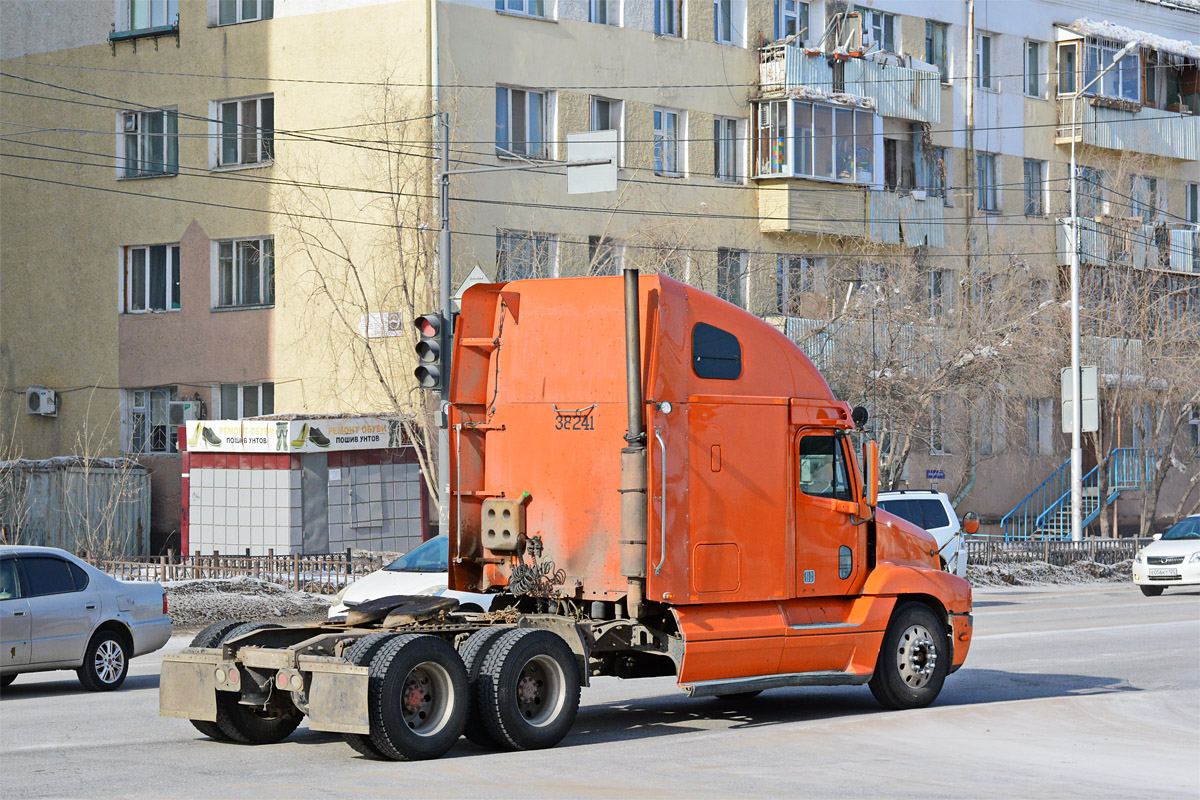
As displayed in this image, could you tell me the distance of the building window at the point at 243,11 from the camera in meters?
37.4

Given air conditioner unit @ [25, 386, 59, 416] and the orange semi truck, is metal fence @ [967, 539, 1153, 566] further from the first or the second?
air conditioner unit @ [25, 386, 59, 416]

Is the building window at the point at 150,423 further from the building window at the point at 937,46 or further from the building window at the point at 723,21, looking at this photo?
the building window at the point at 937,46

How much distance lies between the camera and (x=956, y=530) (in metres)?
27.1

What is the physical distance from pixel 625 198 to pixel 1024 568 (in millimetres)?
12317

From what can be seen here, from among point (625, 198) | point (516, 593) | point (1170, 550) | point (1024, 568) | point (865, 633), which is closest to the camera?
point (516, 593)

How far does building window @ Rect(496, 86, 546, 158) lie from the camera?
1427 inches

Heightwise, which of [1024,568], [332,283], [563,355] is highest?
[332,283]

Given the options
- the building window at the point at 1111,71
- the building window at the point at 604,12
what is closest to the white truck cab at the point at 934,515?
the building window at the point at 604,12

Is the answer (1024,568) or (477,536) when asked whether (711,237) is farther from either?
(477,536)

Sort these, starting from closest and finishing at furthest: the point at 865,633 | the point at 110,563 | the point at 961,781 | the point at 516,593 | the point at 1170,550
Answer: the point at 961,781, the point at 516,593, the point at 865,633, the point at 110,563, the point at 1170,550

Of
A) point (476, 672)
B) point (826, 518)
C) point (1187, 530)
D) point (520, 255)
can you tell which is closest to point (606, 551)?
point (476, 672)

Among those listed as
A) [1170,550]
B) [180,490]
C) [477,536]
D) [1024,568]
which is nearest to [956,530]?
[1170,550]

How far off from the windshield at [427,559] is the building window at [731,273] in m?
21.6

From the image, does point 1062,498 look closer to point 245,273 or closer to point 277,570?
point 245,273
